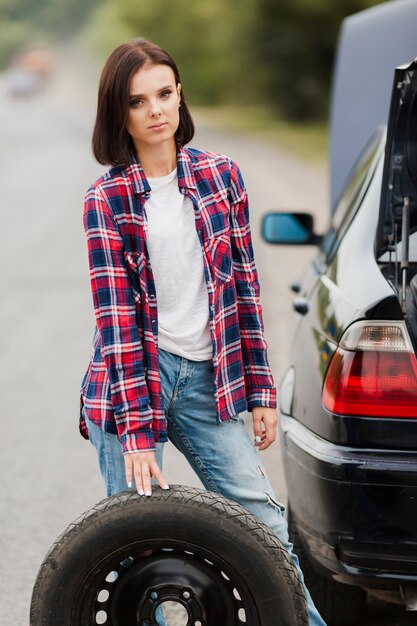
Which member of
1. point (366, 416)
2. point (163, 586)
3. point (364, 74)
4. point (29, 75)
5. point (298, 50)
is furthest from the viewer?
point (29, 75)

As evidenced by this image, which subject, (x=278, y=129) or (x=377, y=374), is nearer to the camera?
(x=377, y=374)

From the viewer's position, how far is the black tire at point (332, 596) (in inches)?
146

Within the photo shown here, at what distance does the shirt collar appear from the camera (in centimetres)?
289

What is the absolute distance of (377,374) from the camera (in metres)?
3.17

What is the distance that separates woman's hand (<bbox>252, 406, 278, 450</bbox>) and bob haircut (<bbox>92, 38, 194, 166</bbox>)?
2.39 ft

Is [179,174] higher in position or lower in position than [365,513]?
higher

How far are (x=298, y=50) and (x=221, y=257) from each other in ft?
130

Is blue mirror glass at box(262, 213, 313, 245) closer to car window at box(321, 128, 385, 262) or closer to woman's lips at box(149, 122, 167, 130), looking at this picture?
car window at box(321, 128, 385, 262)

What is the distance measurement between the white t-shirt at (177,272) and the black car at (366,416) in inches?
17.9

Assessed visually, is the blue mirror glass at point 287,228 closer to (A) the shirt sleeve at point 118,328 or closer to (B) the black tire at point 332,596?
(B) the black tire at point 332,596

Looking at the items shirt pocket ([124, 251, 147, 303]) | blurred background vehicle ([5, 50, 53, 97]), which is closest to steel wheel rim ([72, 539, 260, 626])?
shirt pocket ([124, 251, 147, 303])

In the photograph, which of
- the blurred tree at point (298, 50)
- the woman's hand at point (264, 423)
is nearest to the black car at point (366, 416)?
the woman's hand at point (264, 423)

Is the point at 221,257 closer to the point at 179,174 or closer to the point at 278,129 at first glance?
the point at 179,174

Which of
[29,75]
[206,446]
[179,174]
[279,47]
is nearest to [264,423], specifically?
[206,446]
